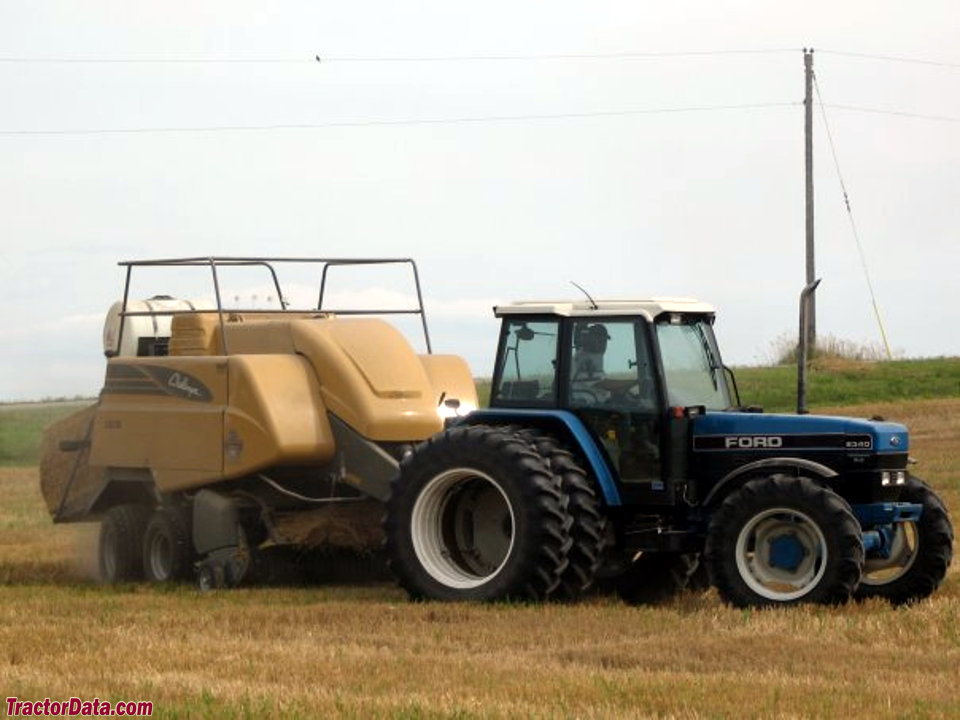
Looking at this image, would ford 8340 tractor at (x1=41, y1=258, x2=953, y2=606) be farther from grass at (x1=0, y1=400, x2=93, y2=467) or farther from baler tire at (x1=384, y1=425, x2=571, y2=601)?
grass at (x1=0, y1=400, x2=93, y2=467)

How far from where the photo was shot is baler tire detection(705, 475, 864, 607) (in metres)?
13.0

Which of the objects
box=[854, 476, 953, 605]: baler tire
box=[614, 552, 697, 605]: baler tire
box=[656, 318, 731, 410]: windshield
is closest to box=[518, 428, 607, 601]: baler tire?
box=[656, 318, 731, 410]: windshield

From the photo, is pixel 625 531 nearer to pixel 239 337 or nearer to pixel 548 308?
pixel 548 308

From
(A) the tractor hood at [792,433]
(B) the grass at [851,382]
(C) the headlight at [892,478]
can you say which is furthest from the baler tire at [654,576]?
(B) the grass at [851,382]

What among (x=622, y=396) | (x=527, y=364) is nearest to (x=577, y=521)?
(x=622, y=396)

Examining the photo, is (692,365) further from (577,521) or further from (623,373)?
(577,521)

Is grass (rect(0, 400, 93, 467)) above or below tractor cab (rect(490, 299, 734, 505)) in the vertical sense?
below

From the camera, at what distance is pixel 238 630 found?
12.8 metres

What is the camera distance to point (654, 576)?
1497cm

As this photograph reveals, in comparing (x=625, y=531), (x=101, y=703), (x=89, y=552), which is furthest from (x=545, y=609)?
(x=89, y=552)

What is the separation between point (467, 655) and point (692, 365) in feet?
11.8

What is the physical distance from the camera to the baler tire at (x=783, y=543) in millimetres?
12953

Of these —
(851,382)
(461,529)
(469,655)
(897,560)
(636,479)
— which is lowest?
(469,655)

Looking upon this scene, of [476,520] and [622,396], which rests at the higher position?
[622,396]
